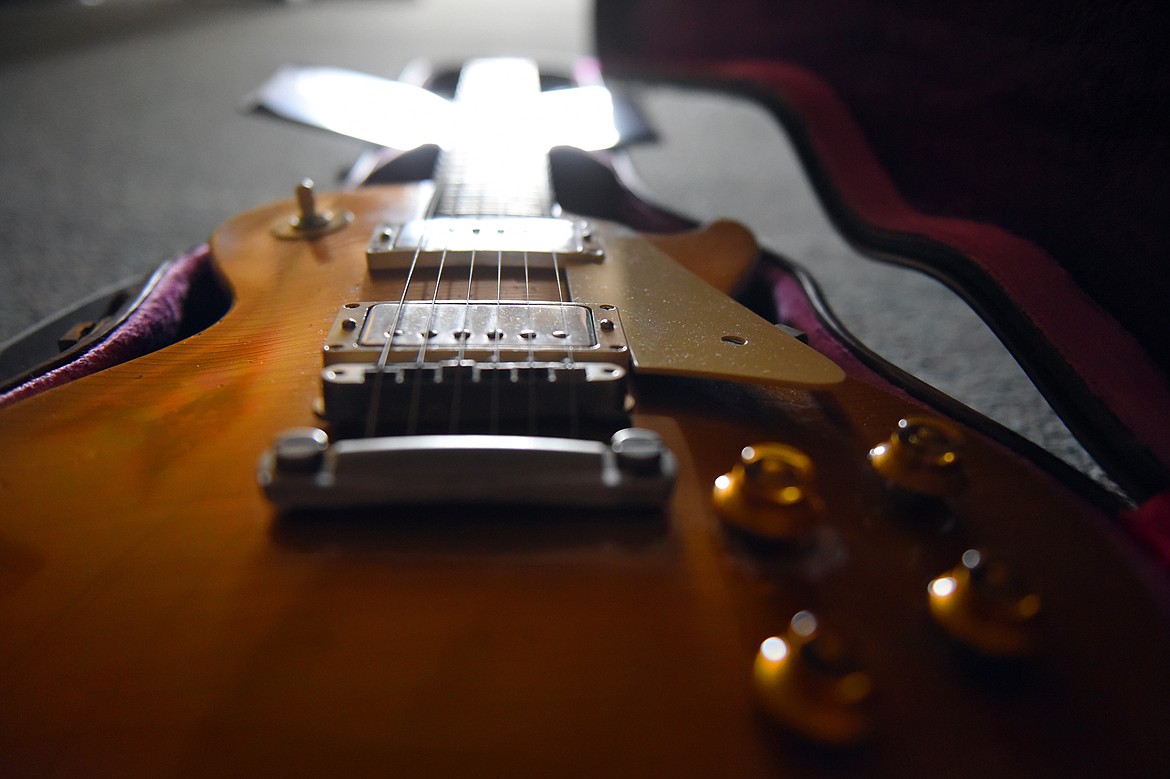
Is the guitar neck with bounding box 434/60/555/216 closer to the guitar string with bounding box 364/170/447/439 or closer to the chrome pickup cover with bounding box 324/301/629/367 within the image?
the guitar string with bounding box 364/170/447/439

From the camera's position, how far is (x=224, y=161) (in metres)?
1.62

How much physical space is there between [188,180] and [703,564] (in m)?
1.53

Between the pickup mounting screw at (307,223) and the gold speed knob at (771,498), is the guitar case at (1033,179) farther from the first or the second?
the pickup mounting screw at (307,223)

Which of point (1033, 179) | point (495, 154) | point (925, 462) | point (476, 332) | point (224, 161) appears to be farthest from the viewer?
point (224, 161)

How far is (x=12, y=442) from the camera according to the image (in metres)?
0.44

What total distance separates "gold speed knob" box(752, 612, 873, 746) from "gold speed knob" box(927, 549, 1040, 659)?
61mm

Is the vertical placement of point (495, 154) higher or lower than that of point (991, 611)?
higher

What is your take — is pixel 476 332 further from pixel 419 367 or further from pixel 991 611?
pixel 991 611

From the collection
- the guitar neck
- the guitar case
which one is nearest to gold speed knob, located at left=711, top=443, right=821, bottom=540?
the guitar case

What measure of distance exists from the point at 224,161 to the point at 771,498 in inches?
64.0

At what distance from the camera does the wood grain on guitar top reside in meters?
0.29

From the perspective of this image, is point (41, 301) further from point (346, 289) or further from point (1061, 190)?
point (1061, 190)

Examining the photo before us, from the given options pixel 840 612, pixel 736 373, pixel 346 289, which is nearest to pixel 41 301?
pixel 346 289

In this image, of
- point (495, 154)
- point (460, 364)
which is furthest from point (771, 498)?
point (495, 154)
